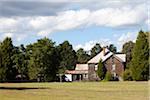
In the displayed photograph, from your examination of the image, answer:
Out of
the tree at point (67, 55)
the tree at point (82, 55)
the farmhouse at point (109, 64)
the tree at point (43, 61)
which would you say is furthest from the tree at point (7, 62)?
the tree at point (82, 55)

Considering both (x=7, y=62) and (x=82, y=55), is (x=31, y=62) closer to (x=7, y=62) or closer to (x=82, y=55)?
(x=7, y=62)

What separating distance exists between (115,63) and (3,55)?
3605 centimetres

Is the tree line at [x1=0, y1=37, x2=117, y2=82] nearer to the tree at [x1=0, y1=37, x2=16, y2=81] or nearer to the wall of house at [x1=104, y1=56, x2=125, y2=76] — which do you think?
the tree at [x1=0, y1=37, x2=16, y2=81]

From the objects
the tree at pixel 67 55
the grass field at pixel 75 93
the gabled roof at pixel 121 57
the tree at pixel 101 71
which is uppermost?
the tree at pixel 67 55

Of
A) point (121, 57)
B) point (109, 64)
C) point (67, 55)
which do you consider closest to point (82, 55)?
point (67, 55)

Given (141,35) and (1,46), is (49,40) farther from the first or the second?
(141,35)

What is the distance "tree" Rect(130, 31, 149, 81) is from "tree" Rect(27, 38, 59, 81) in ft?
92.8

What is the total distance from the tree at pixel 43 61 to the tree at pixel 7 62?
418 inches

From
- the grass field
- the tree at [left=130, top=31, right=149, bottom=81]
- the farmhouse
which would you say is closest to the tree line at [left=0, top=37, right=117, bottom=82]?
the farmhouse

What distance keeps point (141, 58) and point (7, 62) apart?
29.8 metres

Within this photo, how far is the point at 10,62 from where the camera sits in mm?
96438

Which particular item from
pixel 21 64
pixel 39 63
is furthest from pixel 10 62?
pixel 21 64

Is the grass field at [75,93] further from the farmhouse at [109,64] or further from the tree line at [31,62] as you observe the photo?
the farmhouse at [109,64]

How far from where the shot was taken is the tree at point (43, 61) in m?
108
